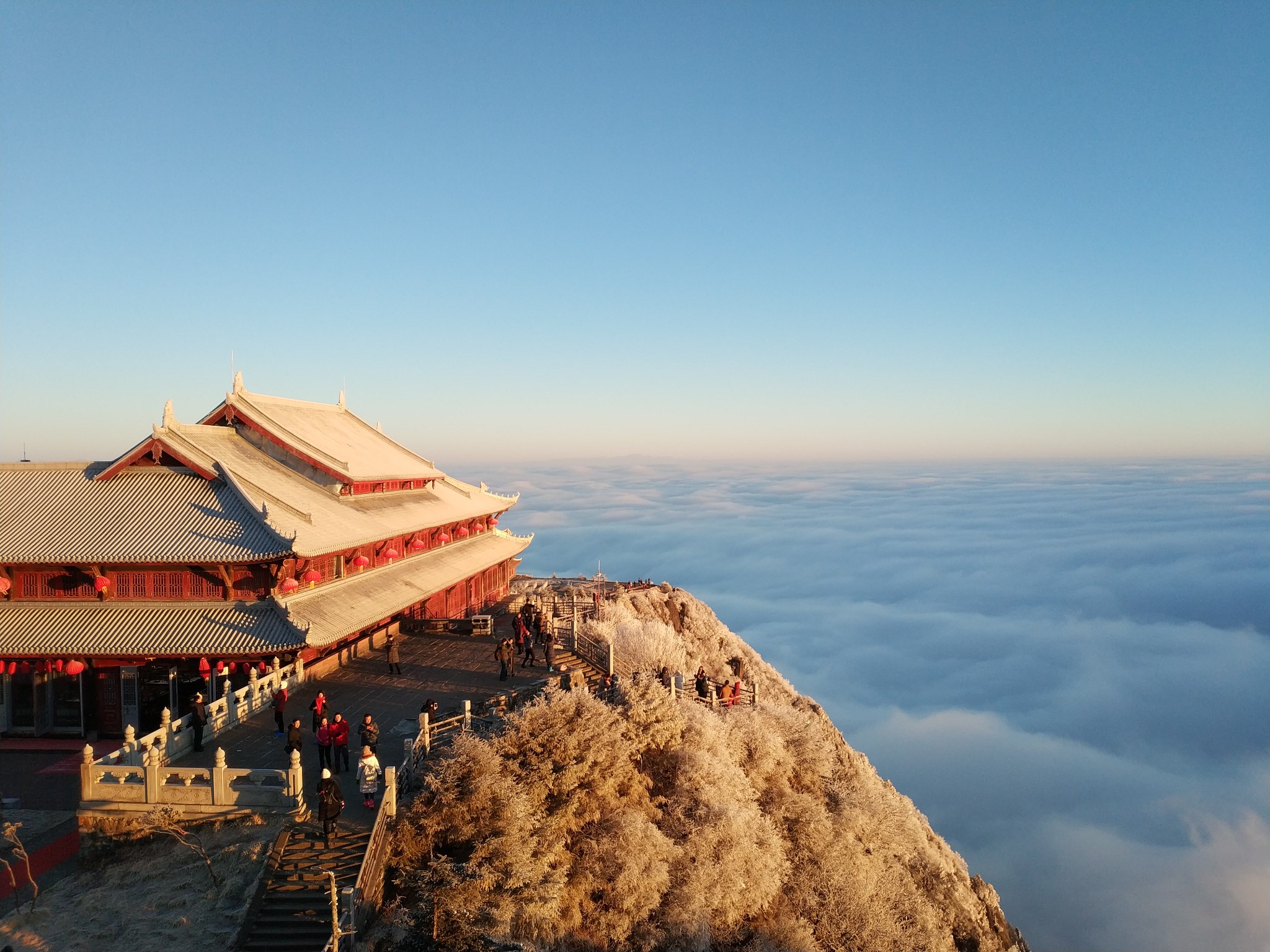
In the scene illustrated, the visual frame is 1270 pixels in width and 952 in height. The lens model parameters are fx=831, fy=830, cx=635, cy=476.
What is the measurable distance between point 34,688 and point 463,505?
2169cm

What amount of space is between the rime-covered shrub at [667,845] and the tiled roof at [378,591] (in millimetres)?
7247

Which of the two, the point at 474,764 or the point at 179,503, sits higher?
the point at 179,503

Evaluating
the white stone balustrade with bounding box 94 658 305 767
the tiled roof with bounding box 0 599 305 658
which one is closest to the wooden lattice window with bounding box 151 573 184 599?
the tiled roof with bounding box 0 599 305 658

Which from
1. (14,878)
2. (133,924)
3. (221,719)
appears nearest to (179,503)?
(221,719)

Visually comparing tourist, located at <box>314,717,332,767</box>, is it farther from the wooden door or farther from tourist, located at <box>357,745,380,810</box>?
the wooden door

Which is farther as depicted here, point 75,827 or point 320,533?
point 320,533

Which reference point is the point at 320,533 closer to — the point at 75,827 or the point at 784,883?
the point at 75,827

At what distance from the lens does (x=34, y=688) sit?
23.9 metres

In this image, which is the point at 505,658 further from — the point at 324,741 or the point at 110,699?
the point at 110,699

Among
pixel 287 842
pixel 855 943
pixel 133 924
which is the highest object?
pixel 287 842

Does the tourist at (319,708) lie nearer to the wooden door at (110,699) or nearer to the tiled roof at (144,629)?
the tiled roof at (144,629)

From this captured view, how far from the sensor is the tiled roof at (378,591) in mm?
24141

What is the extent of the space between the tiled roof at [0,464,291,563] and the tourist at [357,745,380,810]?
29.8 ft

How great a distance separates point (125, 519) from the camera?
998 inches
